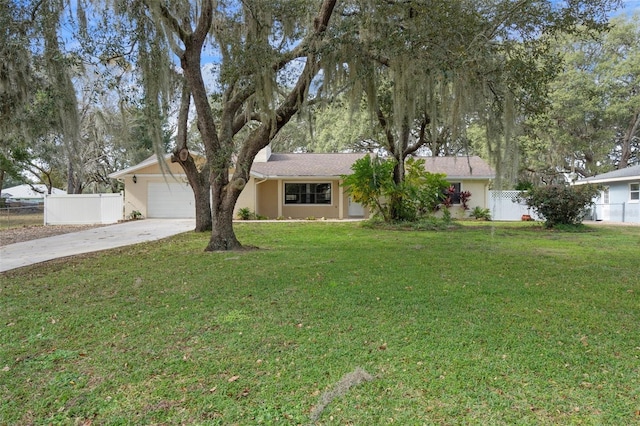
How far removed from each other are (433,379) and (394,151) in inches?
448

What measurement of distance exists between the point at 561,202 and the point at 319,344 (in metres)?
11.8

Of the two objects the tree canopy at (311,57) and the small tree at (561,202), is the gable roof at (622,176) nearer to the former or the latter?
the small tree at (561,202)

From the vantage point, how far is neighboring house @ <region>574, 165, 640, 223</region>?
1730 cm

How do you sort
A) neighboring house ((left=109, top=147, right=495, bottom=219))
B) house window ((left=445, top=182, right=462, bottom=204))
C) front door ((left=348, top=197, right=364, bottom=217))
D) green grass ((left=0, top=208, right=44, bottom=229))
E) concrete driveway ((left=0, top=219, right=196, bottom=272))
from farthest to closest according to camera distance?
front door ((left=348, top=197, right=364, bottom=217)) → house window ((left=445, top=182, right=462, bottom=204)) → neighboring house ((left=109, top=147, right=495, bottom=219)) → green grass ((left=0, top=208, right=44, bottom=229)) → concrete driveway ((left=0, top=219, right=196, bottom=272))

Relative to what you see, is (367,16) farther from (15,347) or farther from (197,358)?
(15,347)

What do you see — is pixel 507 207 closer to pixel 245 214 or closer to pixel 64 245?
pixel 245 214

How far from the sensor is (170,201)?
17906mm

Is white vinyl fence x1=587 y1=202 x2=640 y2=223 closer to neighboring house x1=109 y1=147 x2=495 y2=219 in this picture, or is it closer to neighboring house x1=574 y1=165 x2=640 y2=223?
neighboring house x1=574 y1=165 x2=640 y2=223

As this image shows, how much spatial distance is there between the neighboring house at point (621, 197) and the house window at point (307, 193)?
1097 cm

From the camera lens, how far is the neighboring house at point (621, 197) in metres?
17.3

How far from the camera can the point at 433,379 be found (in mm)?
2717

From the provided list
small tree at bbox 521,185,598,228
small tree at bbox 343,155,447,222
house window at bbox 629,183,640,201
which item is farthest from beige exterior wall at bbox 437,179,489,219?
house window at bbox 629,183,640,201

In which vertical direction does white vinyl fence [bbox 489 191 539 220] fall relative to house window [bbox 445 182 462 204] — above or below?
below

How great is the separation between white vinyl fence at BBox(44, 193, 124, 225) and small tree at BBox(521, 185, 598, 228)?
16.3m
